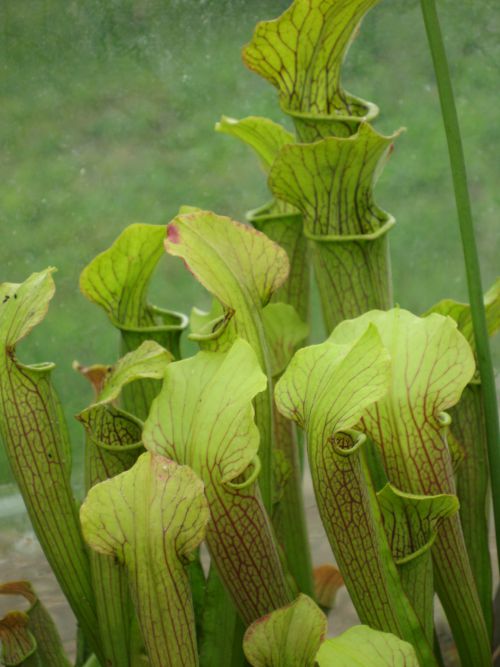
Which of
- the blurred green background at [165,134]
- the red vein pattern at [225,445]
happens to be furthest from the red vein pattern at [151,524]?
A: the blurred green background at [165,134]

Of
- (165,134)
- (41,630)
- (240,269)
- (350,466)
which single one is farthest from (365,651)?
(165,134)

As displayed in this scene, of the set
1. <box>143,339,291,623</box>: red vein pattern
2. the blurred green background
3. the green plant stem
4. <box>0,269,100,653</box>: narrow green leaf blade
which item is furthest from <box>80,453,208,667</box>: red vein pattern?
the blurred green background

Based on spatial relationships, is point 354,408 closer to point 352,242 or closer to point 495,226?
point 352,242

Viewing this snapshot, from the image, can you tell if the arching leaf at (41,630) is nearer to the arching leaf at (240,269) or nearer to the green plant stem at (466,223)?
the arching leaf at (240,269)

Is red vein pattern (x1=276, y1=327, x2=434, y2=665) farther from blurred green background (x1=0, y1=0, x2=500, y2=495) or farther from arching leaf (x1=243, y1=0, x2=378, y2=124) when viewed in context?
blurred green background (x1=0, y1=0, x2=500, y2=495)

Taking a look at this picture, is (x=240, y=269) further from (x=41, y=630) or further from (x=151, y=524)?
(x=41, y=630)

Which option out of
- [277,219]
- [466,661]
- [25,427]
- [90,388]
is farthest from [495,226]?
[25,427]

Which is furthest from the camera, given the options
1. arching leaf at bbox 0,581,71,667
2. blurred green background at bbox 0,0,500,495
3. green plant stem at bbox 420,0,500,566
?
blurred green background at bbox 0,0,500,495
